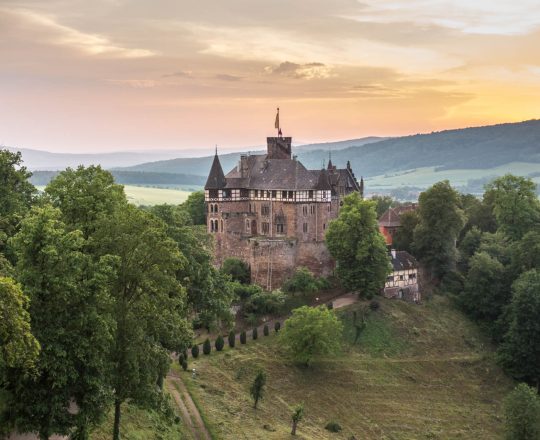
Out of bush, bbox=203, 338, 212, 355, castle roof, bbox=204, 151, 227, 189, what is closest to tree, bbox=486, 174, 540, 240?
castle roof, bbox=204, 151, 227, 189

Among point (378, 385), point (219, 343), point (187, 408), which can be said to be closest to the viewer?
point (187, 408)

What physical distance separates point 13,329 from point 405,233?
64.6m

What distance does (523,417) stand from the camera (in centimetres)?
4769

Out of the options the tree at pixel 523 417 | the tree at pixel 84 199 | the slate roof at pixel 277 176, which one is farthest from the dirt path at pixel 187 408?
the slate roof at pixel 277 176

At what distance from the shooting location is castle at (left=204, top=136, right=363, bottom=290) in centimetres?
7262

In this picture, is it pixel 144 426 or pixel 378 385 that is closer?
pixel 144 426

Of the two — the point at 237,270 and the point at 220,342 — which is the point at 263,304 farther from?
the point at 220,342

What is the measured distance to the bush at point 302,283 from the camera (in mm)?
68312

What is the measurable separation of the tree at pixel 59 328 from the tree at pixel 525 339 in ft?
156

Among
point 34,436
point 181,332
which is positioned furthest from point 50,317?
point 181,332

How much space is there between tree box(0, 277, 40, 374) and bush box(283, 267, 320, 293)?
155 ft

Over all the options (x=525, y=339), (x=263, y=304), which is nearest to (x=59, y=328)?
(x=263, y=304)

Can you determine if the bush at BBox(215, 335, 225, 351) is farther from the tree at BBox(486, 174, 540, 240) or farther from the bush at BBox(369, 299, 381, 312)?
the tree at BBox(486, 174, 540, 240)

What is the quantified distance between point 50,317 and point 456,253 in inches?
2388
